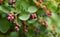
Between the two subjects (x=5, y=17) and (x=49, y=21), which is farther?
(x=49, y=21)

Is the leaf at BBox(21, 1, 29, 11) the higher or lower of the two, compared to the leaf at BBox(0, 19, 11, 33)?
higher

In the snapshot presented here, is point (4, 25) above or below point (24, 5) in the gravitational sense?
below

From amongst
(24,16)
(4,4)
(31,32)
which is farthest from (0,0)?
(31,32)

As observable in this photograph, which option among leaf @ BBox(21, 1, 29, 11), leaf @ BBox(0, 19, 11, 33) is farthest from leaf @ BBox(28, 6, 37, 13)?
leaf @ BBox(0, 19, 11, 33)

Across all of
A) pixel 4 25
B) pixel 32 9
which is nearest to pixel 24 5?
pixel 32 9

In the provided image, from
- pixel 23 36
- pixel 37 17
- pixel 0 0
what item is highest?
pixel 0 0

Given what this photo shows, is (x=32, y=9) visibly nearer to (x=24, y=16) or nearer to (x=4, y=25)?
(x=24, y=16)

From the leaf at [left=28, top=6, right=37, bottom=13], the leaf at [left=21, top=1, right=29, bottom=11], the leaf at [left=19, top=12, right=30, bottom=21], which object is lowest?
the leaf at [left=19, top=12, right=30, bottom=21]

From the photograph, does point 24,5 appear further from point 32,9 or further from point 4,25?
point 4,25

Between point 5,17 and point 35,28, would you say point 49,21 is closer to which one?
point 35,28

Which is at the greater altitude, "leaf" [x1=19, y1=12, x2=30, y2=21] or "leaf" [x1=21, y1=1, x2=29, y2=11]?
"leaf" [x1=21, y1=1, x2=29, y2=11]

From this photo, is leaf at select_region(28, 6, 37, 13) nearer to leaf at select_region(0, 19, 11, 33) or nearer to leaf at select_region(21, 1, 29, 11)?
leaf at select_region(21, 1, 29, 11)
